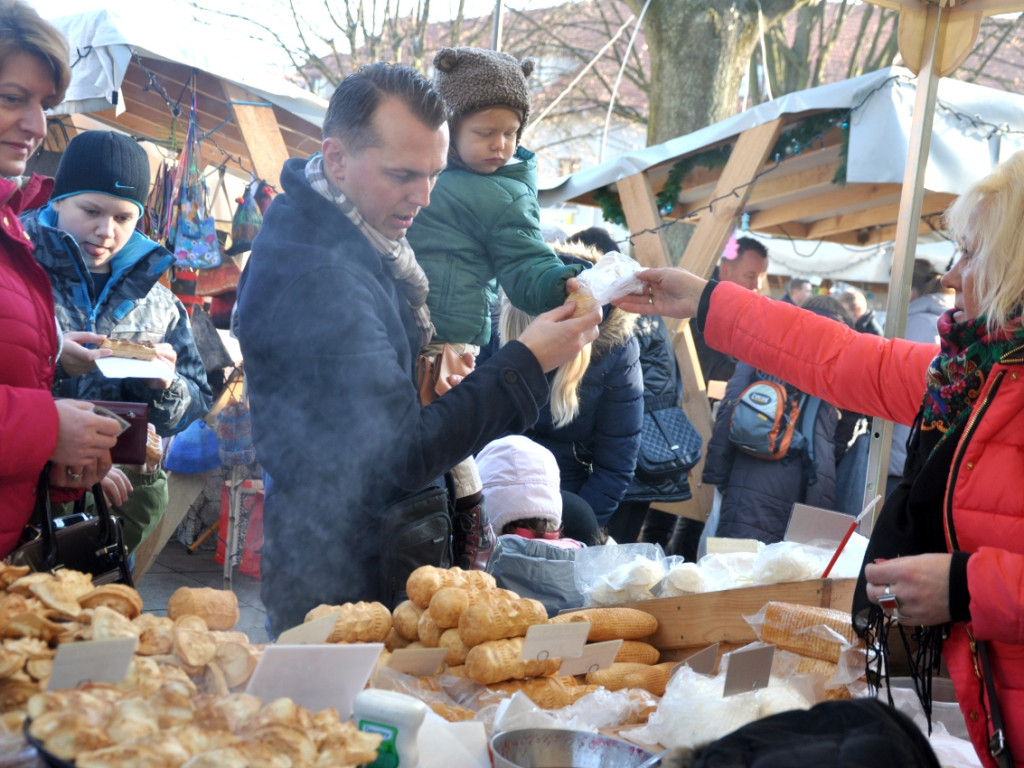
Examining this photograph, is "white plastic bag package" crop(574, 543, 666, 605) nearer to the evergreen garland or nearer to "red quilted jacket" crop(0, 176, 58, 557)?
"red quilted jacket" crop(0, 176, 58, 557)

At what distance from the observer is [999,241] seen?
1.62 metres

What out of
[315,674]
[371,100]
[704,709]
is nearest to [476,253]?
[371,100]

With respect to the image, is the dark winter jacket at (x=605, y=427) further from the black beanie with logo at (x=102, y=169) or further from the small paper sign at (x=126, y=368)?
the small paper sign at (x=126, y=368)

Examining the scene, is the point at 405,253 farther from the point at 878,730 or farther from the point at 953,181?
the point at 953,181

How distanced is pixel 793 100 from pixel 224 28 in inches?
363

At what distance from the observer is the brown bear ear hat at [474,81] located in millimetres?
2221

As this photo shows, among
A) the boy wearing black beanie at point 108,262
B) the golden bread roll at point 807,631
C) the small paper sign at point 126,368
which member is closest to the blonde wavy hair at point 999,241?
the golden bread roll at point 807,631

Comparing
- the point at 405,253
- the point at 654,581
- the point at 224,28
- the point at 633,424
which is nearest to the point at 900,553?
the point at 654,581

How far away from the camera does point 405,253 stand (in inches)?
75.1

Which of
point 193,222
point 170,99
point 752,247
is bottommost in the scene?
point 193,222

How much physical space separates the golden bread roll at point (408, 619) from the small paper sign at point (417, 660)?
104 mm

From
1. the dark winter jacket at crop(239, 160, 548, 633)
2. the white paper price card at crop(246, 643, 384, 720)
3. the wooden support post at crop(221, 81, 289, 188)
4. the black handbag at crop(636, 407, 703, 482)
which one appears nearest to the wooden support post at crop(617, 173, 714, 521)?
the black handbag at crop(636, 407, 703, 482)

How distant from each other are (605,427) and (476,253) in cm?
169

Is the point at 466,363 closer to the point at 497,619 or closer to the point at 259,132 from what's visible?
the point at 497,619
